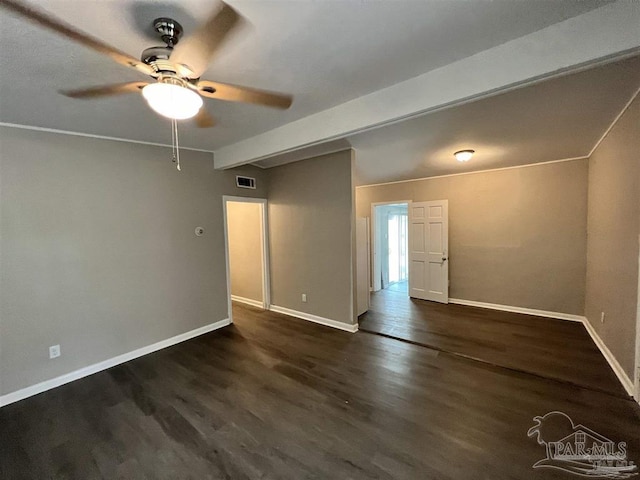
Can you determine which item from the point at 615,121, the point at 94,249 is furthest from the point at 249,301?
the point at 615,121

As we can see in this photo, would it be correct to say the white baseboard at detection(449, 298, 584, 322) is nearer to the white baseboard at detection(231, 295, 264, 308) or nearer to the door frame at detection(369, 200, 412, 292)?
the door frame at detection(369, 200, 412, 292)

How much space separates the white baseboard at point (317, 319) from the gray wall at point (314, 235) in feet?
0.20

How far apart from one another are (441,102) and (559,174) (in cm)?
375

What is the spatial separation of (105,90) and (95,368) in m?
2.97

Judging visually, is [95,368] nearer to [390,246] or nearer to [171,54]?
[171,54]

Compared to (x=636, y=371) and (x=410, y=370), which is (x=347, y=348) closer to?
(x=410, y=370)

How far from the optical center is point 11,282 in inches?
102

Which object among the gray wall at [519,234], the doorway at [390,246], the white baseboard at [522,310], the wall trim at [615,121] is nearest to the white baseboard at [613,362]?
the white baseboard at [522,310]

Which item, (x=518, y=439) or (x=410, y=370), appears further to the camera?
(x=410, y=370)

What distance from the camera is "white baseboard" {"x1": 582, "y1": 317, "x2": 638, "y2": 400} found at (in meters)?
2.46

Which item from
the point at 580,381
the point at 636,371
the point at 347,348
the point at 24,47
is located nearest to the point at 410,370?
the point at 347,348

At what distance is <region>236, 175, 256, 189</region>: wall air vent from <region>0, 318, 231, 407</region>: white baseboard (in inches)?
89.5

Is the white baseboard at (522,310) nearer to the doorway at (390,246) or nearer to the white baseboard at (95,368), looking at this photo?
the doorway at (390,246)

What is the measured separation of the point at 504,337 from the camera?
3.72 m
